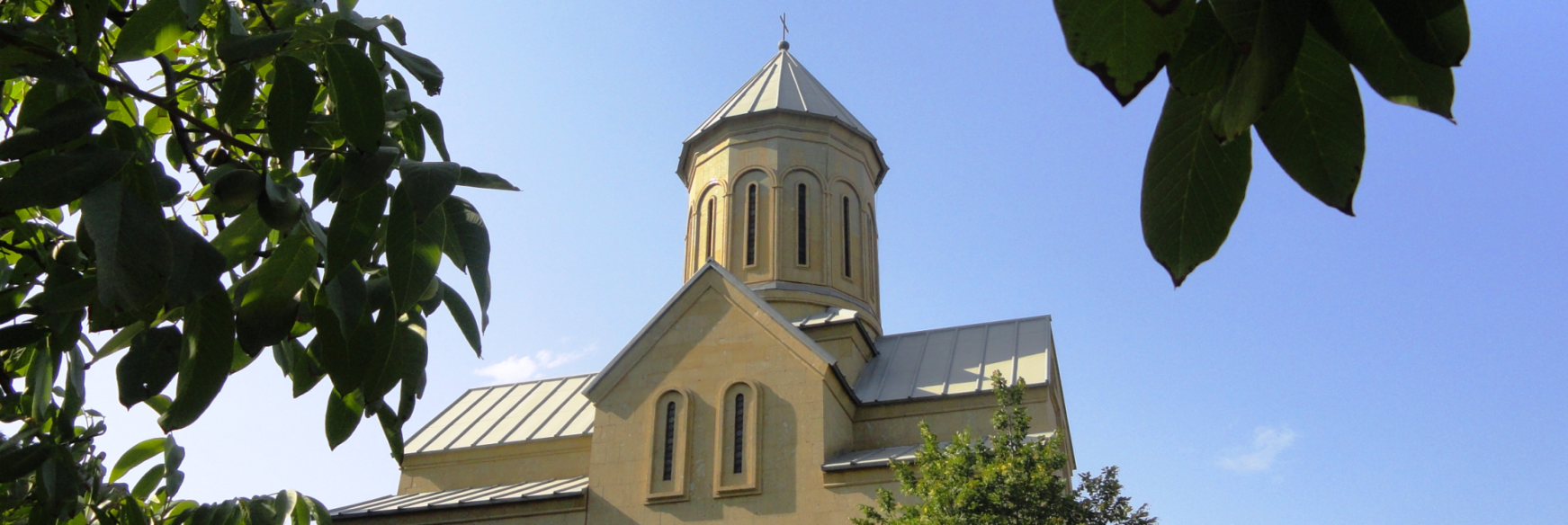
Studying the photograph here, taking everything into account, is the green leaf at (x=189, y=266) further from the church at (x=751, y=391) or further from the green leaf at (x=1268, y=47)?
the church at (x=751, y=391)

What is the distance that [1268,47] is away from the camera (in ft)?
1.55

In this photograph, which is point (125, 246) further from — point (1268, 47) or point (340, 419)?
point (1268, 47)

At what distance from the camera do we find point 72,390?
187 cm

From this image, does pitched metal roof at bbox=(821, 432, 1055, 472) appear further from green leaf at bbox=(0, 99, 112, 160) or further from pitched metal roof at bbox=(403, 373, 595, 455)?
green leaf at bbox=(0, 99, 112, 160)

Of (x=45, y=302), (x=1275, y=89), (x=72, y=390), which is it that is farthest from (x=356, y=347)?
(x=1275, y=89)

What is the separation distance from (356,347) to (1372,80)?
1.14 m

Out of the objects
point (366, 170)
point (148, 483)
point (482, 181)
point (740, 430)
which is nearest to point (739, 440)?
point (740, 430)

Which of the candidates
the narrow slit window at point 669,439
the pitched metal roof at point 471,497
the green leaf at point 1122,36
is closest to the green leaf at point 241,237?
the green leaf at point 1122,36

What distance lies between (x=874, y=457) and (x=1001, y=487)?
2022mm

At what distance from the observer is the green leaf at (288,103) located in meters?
1.21

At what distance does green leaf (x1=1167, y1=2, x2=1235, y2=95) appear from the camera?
0.53 metres

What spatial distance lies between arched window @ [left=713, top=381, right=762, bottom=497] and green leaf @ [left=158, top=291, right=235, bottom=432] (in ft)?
28.7

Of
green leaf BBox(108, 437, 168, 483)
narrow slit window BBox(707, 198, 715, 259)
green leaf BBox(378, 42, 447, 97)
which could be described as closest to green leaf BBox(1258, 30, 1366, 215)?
green leaf BBox(378, 42, 447, 97)

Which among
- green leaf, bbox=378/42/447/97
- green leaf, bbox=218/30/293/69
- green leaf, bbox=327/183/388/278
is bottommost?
green leaf, bbox=327/183/388/278
